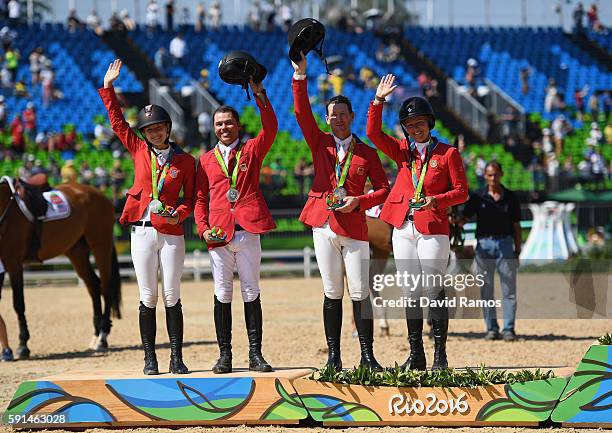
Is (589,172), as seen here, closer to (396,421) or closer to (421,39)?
(421,39)

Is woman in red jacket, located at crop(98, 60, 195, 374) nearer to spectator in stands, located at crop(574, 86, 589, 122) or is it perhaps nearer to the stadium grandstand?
the stadium grandstand

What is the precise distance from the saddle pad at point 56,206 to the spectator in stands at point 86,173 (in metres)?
9.94

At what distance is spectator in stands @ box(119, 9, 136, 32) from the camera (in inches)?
1405

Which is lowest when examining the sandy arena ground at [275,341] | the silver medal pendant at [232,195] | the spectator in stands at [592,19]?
the sandy arena ground at [275,341]

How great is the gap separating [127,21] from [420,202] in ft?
97.6

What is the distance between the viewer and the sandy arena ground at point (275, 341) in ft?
35.4

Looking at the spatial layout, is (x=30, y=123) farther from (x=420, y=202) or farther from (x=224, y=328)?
(x=420, y=202)

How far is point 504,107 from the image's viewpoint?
33.2 meters

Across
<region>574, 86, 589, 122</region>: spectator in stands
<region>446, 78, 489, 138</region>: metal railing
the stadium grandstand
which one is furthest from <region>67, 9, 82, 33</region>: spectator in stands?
<region>574, 86, 589, 122</region>: spectator in stands

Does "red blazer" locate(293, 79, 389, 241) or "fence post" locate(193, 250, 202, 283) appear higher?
"red blazer" locate(293, 79, 389, 241)

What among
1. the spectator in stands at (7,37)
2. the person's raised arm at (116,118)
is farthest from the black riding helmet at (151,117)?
the spectator in stands at (7,37)

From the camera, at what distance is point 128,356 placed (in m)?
12.2

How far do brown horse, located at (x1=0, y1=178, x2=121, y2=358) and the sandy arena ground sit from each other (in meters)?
0.40

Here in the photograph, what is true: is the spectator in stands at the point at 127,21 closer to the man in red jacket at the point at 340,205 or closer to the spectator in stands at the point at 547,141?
the spectator in stands at the point at 547,141
